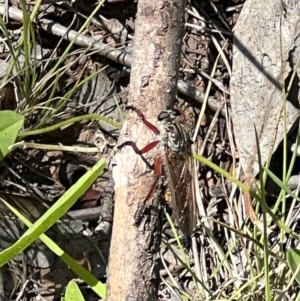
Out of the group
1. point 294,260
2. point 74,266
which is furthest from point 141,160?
point 294,260

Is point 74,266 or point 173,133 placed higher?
point 173,133

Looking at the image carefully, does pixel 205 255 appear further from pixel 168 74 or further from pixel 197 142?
pixel 168 74

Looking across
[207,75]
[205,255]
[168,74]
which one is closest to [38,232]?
[168,74]

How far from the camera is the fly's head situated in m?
1.78

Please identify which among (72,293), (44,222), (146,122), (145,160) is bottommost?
(72,293)

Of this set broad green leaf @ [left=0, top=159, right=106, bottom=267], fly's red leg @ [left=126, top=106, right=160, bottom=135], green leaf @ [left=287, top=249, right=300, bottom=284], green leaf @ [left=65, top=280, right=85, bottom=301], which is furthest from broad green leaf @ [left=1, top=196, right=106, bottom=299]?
green leaf @ [left=287, top=249, right=300, bottom=284]

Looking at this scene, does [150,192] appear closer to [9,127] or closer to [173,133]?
[173,133]

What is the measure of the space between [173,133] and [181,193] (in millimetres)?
189

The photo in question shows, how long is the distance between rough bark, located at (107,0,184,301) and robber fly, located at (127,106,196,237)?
3cm

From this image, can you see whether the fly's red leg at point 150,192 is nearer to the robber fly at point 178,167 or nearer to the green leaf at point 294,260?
the robber fly at point 178,167

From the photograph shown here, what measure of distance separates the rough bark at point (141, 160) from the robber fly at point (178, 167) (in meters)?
0.03

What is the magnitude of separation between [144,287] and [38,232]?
344mm

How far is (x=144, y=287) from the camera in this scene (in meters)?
1.71

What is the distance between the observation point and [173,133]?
74.0 inches
